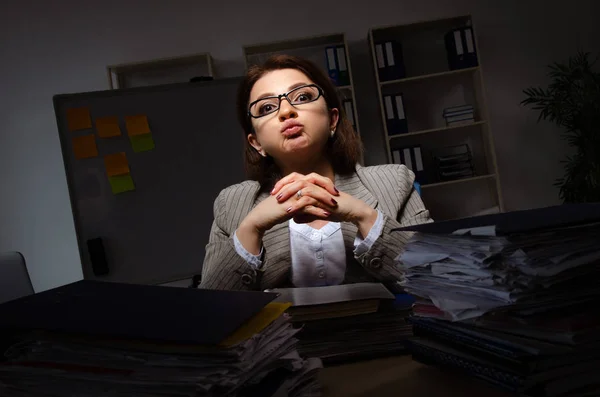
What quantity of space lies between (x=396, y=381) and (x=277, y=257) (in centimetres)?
77

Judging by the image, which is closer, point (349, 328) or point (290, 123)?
point (349, 328)

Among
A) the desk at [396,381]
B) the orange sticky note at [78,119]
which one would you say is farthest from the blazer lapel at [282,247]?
the orange sticky note at [78,119]

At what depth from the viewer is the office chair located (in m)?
1.05

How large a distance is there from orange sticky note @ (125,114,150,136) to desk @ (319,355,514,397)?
2794mm

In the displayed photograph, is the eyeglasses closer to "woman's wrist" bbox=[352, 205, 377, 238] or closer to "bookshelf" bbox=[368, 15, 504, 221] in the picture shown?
"woman's wrist" bbox=[352, 205, 377, 238]

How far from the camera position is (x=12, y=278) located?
3.51 ft

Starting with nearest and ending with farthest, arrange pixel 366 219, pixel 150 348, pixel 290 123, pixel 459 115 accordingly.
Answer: pixel 150 348
pixel 366 219
pixel 290 123
pixel 459 115

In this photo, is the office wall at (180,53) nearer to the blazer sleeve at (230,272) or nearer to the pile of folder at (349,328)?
the blazer sleeve at (230,272)

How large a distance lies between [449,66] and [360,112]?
71 cm

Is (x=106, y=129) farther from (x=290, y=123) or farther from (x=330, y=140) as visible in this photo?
(x=290, y=123)

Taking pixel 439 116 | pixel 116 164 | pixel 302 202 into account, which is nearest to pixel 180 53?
pixel 116 164

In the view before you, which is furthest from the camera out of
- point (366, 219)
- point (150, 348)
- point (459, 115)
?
point (459, 115)

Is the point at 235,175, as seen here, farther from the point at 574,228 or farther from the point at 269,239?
the point at 574,228

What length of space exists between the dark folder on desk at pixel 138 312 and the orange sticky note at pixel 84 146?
2.79 m
